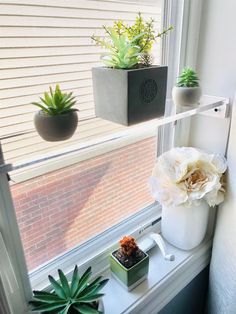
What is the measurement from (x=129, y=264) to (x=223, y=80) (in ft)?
2.19

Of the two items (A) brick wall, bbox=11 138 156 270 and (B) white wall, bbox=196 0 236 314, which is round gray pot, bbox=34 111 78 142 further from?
(B) white wall, bbox=196 0 236 314

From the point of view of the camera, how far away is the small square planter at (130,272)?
77 cm

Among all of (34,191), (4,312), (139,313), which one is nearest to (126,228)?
(139,313)

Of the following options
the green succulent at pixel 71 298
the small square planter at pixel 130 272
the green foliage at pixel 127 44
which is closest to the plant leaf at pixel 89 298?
the green succulent at pixel 71 298

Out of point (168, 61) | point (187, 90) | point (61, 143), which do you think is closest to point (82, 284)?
point (61, 143)

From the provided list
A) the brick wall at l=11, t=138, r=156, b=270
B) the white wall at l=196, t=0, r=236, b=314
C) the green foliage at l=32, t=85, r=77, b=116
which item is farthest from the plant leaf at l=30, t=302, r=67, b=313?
the white wall at l=196, t=0, r=236, b=314

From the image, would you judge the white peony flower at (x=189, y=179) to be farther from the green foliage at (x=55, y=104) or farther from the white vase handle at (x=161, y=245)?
the green foliage at (x=55, y=104)

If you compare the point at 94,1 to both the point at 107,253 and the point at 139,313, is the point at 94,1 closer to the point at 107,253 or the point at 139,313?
the point at 107,253

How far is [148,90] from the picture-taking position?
63cm

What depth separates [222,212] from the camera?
2.96 ft

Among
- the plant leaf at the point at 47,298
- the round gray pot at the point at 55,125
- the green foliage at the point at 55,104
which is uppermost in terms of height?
the green foliage at the point at 55,104

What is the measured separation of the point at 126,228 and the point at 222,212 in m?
0.36

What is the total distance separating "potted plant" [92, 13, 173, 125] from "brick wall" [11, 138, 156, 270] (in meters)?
0.25

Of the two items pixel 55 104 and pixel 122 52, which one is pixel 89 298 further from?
pixel 122 52
